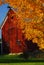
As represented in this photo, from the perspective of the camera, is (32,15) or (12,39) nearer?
(32,15)

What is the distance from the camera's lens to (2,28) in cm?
6138

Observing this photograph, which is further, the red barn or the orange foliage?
the red barn

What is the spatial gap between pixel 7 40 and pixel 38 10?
39.1m

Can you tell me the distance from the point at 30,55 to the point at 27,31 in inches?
1011

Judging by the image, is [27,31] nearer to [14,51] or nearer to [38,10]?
[38,10]

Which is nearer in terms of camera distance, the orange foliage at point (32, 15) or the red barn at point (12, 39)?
the orange foliage at point (32, 15)

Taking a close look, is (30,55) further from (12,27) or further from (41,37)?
(41,37)

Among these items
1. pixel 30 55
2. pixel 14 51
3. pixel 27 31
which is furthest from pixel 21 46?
pixel 27 31

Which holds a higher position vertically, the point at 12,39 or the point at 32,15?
the point at 12,39

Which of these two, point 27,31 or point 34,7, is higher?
point 34,7

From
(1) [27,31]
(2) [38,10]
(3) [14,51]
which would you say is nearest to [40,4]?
(2) [38,10]

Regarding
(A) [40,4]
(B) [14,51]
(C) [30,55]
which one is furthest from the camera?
(B) [14,51]

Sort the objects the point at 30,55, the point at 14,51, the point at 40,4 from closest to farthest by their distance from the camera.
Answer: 1. the point at 40,4
2. the point at 30,55
3. the point at 14,51

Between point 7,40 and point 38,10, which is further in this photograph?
point 7,40
